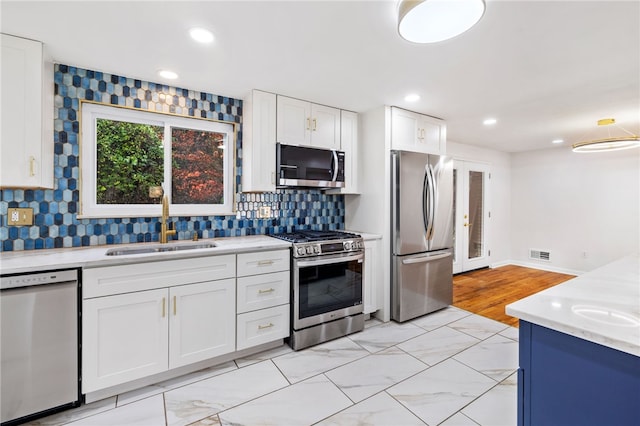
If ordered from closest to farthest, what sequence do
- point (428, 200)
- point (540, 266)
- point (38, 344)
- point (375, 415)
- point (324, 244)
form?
point (38, 344), point (375, 415), point (324, 244), point (428, 200), point (540, 266)

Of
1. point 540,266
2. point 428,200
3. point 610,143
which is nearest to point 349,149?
point 428,200

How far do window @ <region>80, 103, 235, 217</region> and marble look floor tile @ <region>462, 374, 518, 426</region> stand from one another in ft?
8.24

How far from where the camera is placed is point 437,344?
8.79 ft

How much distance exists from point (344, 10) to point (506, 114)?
2754 mm

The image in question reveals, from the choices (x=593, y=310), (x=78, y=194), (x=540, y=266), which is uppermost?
(x=78, y=194)

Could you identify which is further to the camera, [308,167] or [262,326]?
[308,167]

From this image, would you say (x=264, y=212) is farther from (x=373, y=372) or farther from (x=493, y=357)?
(x=493, y=357)

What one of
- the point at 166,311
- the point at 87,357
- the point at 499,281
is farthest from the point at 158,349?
the point at 499,281

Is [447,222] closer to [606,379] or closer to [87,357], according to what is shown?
[606,379]

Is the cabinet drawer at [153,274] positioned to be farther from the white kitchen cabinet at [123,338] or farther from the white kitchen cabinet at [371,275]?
the white kitchen cabinet at [371,275]

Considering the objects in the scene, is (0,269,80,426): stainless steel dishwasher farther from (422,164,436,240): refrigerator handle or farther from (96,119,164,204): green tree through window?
(422,164,436,240): refrigerator handle

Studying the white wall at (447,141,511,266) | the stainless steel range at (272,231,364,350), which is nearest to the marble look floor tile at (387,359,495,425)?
the stainless steel range at (272,231,364,350)

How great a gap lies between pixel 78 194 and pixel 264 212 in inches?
60.5

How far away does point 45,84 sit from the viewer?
2.02 m
